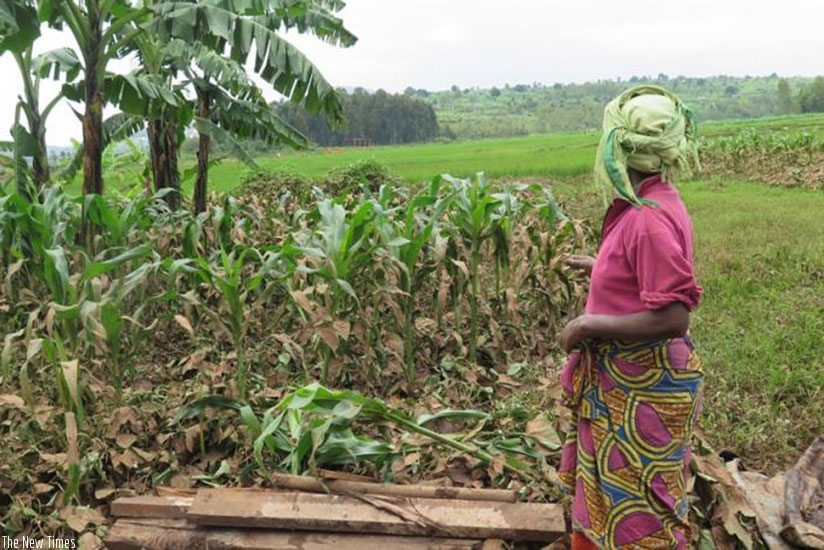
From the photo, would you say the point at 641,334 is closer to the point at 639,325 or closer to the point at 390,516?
the point at 639,325

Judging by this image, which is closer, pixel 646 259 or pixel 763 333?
pixel 646 259

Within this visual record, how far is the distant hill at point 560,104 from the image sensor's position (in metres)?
55.1

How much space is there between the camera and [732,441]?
3494mm

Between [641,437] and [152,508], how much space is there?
1.81 metres

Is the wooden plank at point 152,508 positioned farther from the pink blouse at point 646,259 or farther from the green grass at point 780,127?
the green grass at point 780,127

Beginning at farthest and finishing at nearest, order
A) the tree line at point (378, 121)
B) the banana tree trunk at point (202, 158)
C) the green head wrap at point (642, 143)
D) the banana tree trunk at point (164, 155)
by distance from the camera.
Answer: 1. the tree line at point (378, 121)
2. the banana tree trunk at point (202, 158)
3. the banana tree trunk at point (164, 155)
4. the green head wrap at point (642, 143)

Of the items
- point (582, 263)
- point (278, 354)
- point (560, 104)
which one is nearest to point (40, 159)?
point (278, 354)

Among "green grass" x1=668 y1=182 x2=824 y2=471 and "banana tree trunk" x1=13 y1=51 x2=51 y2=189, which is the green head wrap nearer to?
"green grass" x1=668 y1=182 x2=824 y2=471

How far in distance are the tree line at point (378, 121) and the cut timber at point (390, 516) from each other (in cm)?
2796

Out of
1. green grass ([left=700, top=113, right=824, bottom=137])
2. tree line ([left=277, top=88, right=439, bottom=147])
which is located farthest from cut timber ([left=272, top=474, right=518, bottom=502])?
tree line ([left=277, top=88, right=439, bottom=147])

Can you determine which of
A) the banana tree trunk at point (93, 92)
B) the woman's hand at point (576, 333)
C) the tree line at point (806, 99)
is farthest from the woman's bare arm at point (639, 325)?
the tree line at point (806, 99)

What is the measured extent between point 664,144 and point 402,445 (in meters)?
1.67

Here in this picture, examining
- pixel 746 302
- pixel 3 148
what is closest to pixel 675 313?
pixel 746 302

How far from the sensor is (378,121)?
33.7 metres
